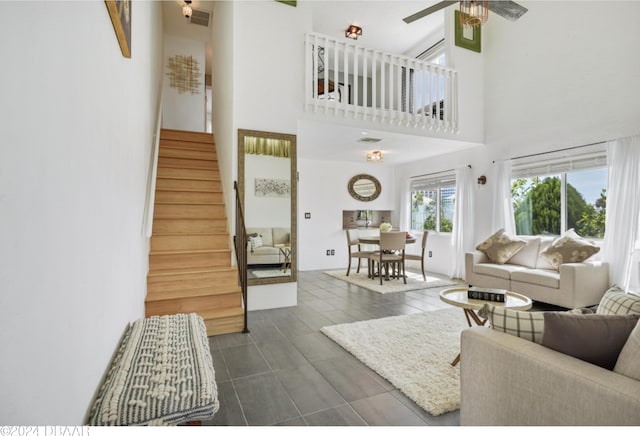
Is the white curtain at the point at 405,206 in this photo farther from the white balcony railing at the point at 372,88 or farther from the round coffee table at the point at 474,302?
the round coffee table at the point at 474,302

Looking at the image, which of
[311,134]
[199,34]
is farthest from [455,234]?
[199,34]

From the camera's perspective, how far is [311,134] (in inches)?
197

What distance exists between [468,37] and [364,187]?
11.6 ft

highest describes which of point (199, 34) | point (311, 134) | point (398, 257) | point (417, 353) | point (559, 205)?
point (199, 34)

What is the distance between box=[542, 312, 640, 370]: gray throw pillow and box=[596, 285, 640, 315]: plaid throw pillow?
10 cm

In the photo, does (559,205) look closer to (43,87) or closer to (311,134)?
(311,134)

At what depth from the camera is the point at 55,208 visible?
0.86 m

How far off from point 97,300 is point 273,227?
2865 millimetres

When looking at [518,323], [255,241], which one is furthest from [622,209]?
[255,241]

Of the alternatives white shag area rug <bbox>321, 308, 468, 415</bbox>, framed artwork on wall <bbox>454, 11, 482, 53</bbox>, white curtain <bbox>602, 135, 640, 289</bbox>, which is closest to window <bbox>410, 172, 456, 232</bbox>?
framed artwork on wall <bbox>454, 11, 482, 53</bbox>

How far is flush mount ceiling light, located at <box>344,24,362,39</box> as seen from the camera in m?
6.18

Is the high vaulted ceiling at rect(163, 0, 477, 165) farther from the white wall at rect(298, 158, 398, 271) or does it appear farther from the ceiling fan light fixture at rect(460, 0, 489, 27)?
the ceiling fan light fixture at rect(460, 0, 489, 27)

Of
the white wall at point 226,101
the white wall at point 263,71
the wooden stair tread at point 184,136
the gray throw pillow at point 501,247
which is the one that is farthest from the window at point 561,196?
the wooden stair tread at point 184,136

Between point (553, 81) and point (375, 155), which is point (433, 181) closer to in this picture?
point (375, 155)
